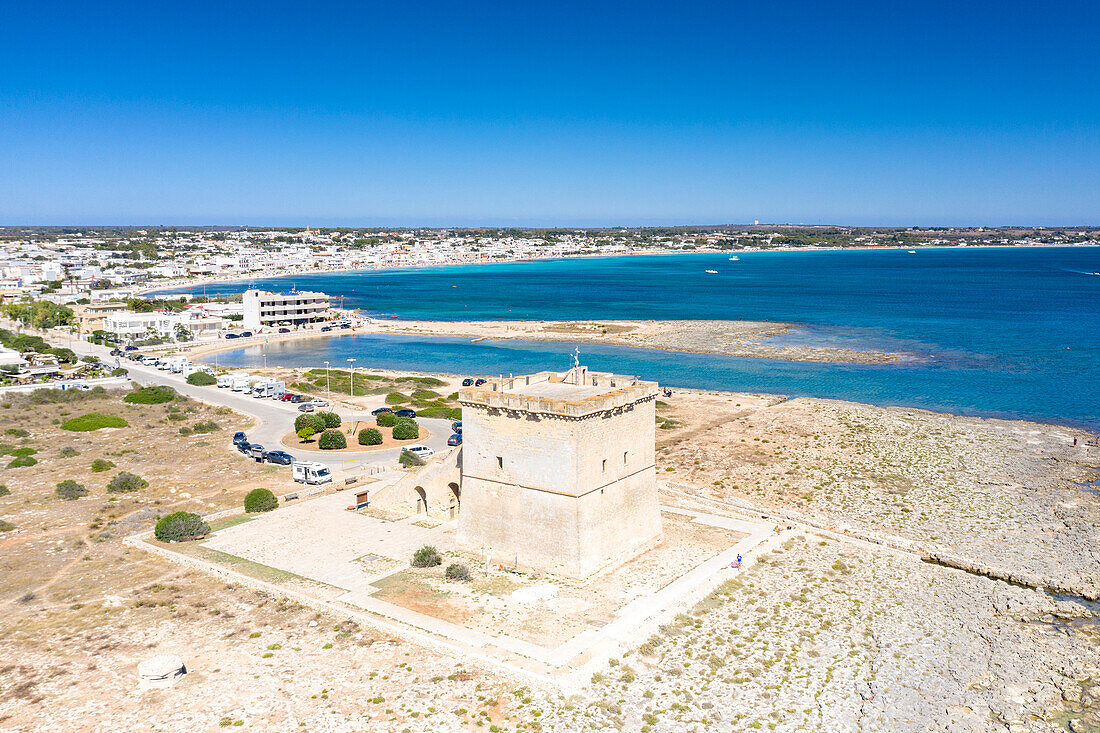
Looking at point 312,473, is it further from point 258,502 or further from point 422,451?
point 422,451

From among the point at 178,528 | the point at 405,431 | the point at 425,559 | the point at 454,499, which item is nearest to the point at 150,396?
the point at 405,431

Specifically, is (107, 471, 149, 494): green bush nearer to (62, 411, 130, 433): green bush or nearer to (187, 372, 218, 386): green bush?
(62, 411, 130, 433): green bush

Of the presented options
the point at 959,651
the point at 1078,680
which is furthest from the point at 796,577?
the point at 1078,680

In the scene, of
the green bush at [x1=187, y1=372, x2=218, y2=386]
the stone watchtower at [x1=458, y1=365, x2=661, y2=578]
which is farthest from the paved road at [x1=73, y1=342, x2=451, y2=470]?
the stone watchtower at [x1=458, y1=365, x2=661, y2=578]

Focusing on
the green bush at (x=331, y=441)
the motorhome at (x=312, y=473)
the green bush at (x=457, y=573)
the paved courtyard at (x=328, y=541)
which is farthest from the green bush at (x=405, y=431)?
the green bush at (x=457, y=573)

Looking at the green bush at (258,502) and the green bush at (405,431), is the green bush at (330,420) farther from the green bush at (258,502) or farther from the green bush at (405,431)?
the green bush at (258,502)

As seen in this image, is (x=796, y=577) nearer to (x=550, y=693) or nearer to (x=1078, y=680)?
(x=1078, y=680)
